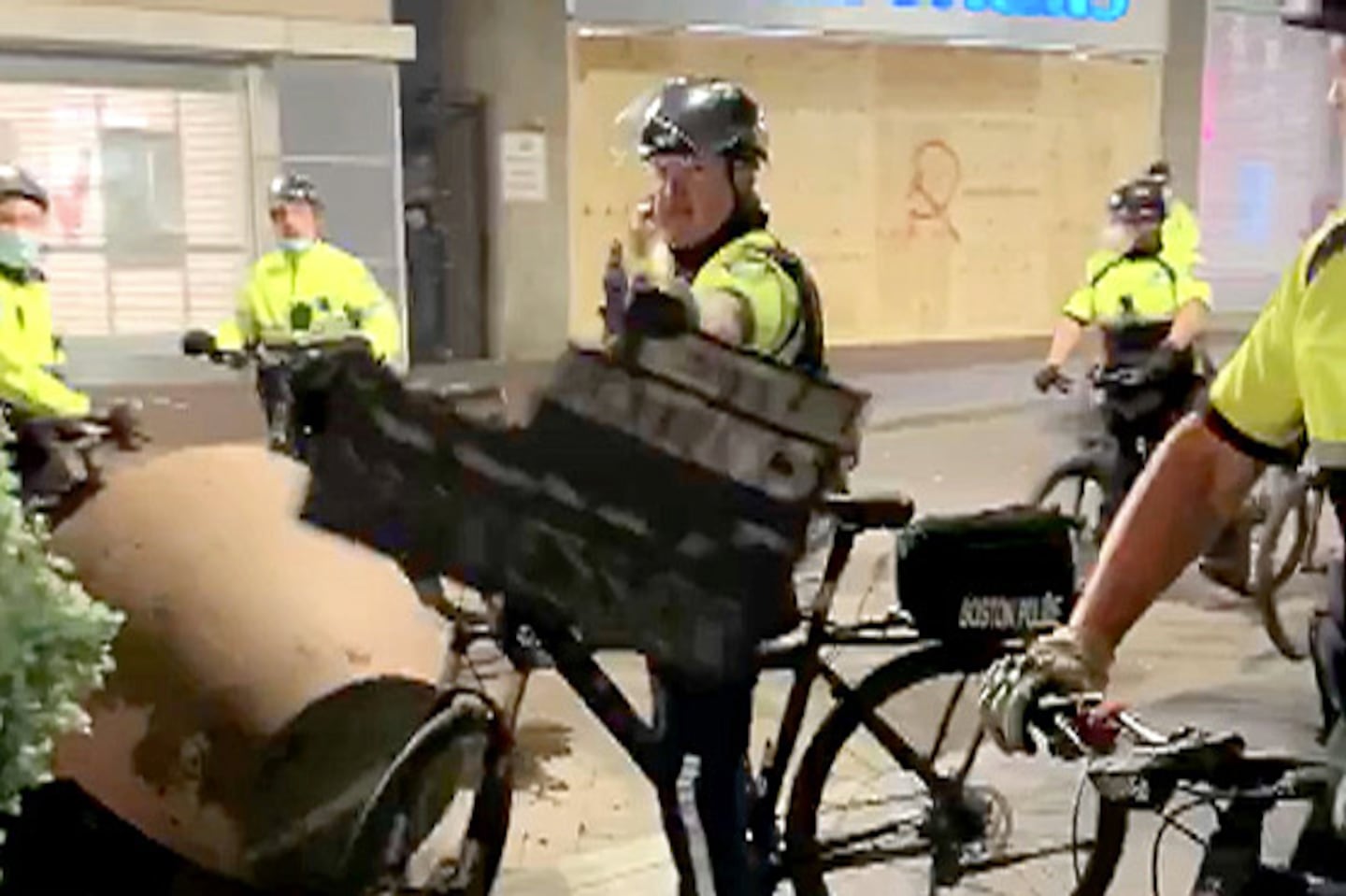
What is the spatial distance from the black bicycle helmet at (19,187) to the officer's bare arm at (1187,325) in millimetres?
4453

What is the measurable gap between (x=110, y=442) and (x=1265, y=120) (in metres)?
18.6

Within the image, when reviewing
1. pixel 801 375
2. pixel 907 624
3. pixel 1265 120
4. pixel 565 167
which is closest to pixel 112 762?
pixel 801 375

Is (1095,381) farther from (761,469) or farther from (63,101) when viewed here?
(63,101)

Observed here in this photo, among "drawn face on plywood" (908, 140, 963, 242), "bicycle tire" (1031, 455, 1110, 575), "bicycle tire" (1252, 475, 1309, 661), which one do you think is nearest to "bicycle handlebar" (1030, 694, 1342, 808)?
"bicycle tire" (1252, 475, 1309, 661)

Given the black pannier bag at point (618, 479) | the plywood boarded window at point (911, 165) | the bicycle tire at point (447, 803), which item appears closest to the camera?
the black pannier bag at point (618, 479)

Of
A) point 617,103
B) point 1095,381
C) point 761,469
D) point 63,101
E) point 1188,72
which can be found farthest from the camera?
point 1188,72

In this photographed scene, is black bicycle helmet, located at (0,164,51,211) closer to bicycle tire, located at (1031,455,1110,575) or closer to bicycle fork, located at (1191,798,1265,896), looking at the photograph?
bicycle tire, located at (1031,455,1110,575)

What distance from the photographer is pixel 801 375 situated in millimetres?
3248

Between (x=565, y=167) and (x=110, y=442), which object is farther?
(x=565, y=167)

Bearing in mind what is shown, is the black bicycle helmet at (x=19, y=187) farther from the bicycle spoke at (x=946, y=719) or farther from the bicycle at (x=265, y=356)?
the bicycle spoke at (x=946, y=719)

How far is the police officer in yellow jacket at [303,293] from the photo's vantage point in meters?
7.78

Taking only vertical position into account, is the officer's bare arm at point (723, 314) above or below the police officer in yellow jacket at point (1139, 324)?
above

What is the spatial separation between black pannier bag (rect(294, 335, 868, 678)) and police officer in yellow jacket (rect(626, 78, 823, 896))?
25 cm

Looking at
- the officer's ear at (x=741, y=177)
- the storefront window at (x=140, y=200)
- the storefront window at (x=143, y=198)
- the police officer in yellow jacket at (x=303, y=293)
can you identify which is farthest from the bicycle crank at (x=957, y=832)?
the storefront window at (x=143, y=198)
